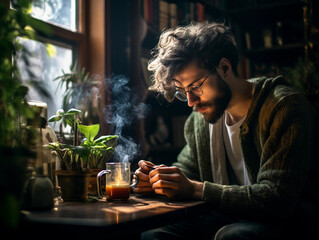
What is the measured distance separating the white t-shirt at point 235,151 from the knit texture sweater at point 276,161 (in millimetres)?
206

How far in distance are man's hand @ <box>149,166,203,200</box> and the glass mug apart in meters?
0.12

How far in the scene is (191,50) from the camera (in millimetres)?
1986

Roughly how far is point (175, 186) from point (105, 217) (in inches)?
18.4

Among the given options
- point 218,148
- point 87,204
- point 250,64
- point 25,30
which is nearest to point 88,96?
point 218,148

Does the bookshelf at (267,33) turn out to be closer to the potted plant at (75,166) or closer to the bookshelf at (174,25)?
the bookshelf at (174,25)

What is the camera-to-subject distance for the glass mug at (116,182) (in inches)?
61.3

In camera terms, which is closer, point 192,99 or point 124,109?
point 192,99

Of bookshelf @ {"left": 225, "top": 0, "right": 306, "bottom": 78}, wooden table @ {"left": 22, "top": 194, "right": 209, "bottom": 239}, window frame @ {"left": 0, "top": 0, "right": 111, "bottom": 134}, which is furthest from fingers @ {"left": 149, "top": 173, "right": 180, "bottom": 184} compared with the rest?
bookshelf @ {"left": 225, "top": 0, "right": 306, "bottom": 78}

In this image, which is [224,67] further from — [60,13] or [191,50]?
[60,13]

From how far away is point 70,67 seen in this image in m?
2.43

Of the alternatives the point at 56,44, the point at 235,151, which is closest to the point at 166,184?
the point at 235,151

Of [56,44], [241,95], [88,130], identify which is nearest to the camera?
[88,130]

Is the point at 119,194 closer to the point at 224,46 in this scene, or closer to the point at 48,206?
the point at 48,206

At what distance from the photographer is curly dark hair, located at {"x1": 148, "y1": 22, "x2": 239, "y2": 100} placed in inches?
77.5
